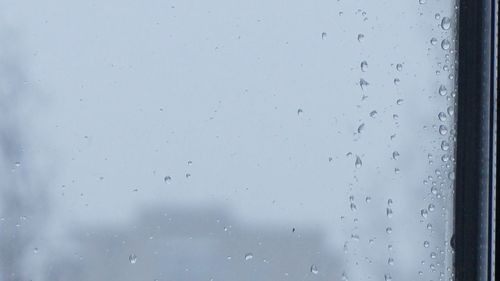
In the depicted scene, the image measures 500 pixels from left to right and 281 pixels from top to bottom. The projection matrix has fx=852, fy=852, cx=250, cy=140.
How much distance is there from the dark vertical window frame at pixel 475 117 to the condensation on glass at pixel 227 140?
2 cm

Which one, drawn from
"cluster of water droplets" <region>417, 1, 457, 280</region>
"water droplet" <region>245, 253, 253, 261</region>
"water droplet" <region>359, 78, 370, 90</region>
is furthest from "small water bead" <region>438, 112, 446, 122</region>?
"water droplet" <region>245, 253, 253, 261</region>

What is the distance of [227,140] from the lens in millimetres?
1221

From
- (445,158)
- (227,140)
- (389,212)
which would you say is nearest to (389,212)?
(389,212)

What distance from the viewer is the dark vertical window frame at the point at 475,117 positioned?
1.24 metres

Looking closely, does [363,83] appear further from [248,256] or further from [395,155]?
[248,256]

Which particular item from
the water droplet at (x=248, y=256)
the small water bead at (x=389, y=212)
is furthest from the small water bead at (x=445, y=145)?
the water droplet at (x=248, y=256)

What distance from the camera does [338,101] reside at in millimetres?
1240

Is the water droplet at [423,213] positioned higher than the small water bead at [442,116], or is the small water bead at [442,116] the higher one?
the small water bead at [442,116]

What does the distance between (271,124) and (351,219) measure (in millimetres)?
178

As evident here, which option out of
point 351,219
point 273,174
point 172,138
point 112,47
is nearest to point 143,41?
point 112,47

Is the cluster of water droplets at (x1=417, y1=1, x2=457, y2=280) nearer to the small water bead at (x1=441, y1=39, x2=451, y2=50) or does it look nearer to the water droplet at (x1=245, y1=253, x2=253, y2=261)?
the small water bead at (x1=441, y1=39, x2=451, y2=50)

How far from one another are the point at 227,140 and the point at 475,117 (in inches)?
14.4

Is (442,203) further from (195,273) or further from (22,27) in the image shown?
(22,27)

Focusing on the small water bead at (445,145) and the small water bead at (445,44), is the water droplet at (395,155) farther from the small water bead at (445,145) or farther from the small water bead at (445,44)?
the small water bead at (445,44)
